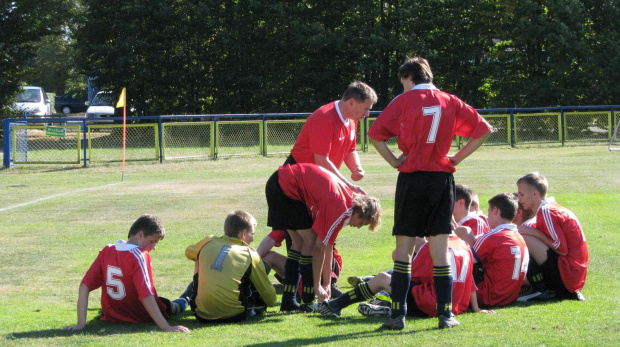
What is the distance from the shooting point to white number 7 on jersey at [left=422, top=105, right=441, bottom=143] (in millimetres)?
5344

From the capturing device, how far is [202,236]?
10.2 meters

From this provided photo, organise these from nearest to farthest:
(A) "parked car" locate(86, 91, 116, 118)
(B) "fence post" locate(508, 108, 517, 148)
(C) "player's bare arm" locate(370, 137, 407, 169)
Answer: (C) "player's bare arm" locate(370, 137, 407, 169) → (B) "fence post" locate(508, 108, 517, 148) → (A) "parked car" locate(86, 91, 116, 118)

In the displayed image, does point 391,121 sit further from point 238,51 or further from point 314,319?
point 238,51

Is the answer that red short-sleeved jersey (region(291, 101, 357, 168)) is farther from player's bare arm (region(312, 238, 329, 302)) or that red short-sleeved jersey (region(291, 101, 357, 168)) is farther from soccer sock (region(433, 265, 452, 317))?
soccer sock (region(433, 265, 452, 317))

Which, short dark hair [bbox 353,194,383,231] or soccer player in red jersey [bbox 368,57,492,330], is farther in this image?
short dark hair [bbox 353,194,383,231]

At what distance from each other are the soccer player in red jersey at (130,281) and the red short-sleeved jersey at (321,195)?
1.07m

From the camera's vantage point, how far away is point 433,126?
5352mm

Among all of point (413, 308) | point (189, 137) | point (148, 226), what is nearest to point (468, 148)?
point (413, 308)

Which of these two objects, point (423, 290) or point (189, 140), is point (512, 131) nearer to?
point (189, 140)

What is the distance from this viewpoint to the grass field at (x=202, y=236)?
5215 millimetres

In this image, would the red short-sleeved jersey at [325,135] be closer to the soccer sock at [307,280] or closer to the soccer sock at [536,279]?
the soccer sock at [307,280]

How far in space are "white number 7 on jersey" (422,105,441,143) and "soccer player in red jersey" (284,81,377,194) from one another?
0.99m

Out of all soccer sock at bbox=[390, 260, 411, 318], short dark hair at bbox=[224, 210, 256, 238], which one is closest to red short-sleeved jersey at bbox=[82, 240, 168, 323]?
short dark hair at bbox=[224, 210, 256, 238]

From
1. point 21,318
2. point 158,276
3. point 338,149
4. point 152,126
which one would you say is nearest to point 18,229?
point 158,276
